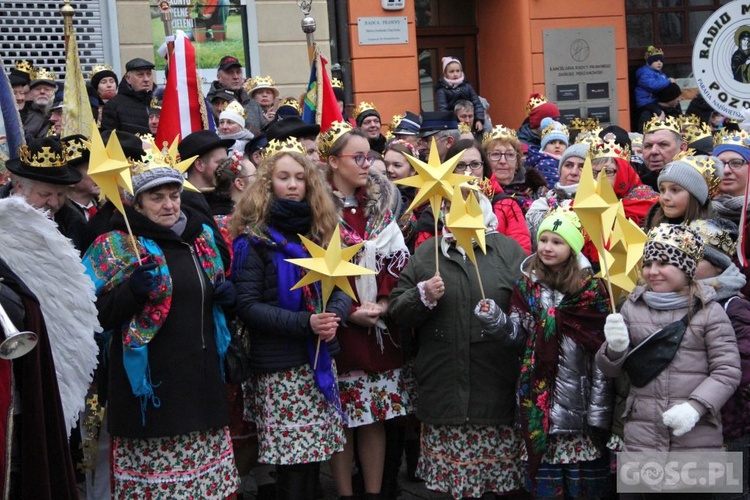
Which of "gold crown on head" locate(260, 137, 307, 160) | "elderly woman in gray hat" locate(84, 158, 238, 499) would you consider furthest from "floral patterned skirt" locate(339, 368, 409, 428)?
"gold crown on head" locate(260, 137, 307, 160)

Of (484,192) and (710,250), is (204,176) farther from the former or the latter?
(710,250)

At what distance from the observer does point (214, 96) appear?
966 centimetres

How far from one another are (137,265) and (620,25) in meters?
11.6

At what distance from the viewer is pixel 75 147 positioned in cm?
595

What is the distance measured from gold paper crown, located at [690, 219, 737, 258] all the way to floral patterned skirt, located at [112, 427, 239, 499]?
2.59m

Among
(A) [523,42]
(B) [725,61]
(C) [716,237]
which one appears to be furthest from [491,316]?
(A) [523,42]

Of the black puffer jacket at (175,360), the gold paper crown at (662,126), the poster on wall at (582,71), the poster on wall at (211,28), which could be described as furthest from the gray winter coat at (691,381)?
the poster on wall at (582,71)

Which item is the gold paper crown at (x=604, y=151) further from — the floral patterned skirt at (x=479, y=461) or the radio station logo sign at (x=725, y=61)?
Answer: the floral patterned skirt at (x=479, y=461)

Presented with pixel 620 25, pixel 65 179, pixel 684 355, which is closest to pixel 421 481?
pixel 684 355

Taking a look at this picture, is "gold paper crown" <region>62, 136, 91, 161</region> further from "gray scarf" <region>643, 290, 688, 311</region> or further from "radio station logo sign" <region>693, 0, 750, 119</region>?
"radio station logo sign" <region>693, 0, 750, 119</region>

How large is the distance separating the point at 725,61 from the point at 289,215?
305 centimetres

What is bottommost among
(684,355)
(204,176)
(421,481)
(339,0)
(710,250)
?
(421,481)

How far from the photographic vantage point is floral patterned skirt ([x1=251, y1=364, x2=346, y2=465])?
5.28 metres

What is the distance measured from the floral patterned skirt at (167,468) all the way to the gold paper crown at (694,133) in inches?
166
